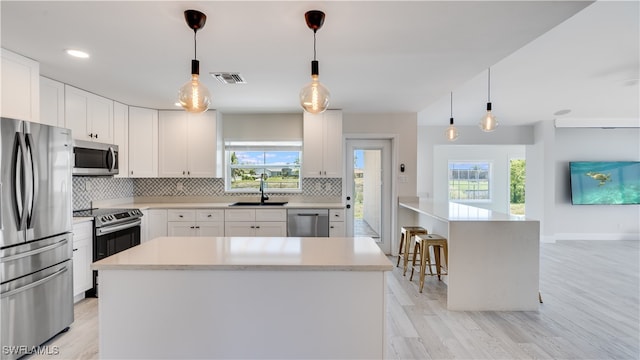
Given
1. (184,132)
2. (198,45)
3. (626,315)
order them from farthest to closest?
(184,132) < (626,315) < (198,45)

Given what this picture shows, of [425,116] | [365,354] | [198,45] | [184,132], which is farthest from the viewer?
[425,116]

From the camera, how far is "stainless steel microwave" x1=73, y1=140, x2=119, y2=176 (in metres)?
3.28

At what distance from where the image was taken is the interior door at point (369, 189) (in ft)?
16.5

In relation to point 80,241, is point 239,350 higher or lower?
lower

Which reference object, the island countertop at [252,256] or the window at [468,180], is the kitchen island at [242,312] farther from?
the window at [468,180]

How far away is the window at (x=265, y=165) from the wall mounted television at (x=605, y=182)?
5.57 metres

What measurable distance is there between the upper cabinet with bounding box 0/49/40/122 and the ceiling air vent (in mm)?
1417

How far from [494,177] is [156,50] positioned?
8446 millimetres

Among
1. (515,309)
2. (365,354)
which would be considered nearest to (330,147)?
(515,309)

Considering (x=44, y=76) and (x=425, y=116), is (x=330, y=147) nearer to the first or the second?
(x=425, y=116)

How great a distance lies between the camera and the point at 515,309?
298 centimetres

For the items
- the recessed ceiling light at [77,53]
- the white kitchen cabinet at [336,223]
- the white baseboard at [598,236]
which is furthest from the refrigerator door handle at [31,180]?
the white baseboard at [598,236]

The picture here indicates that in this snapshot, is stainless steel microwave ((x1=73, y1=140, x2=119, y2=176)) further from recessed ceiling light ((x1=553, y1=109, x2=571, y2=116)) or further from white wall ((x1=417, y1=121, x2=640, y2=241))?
recessed ceiling light ((x1=553, y1=109, x2=571, y2=116))

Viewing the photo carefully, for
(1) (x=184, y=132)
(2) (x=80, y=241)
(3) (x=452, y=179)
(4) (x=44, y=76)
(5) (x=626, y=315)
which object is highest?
(4) (x=44, y=76)
